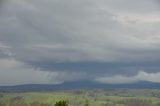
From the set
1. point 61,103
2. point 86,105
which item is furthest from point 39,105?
point 61,103

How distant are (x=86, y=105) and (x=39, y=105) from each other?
435 feet

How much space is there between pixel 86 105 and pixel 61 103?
470 inches

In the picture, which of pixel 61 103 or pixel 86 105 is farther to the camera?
pixel 86 105

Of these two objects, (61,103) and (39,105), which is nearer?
(61,103)

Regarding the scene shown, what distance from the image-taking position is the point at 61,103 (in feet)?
133

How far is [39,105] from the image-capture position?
18162 centimetres

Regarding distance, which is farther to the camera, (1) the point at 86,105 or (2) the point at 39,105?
(2) the point at 39,105

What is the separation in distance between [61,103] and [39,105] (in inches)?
5656

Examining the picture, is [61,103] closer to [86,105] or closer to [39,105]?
[86,105]

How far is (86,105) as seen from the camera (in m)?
51.9

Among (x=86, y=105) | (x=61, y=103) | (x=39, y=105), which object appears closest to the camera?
(x=61, y=103)

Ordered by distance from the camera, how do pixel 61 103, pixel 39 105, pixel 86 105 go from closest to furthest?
pixel 61 103 < pixel 86 105 < pixel 39 105
